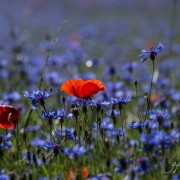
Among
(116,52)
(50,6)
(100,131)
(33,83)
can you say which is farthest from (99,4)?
(100,131)

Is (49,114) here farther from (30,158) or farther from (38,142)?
(38,142)

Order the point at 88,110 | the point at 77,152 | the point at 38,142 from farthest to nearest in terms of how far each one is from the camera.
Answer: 1. the point at 88,110
2. the point at 38,142
3. the point at 77,152

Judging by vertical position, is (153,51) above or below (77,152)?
above

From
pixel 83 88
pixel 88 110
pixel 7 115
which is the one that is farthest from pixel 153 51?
pixel 88 110

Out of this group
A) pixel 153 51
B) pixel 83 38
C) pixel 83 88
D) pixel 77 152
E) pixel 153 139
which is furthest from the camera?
pixel 83 38

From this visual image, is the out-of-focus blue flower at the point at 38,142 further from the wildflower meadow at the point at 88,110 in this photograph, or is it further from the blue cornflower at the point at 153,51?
the blue cornflower at the point at 153,51

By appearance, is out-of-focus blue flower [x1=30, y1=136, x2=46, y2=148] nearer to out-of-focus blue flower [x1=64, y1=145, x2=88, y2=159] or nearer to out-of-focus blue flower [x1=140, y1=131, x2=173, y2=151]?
out-of-focus blue flower [x1=64, y1=145, x2=88, y2=159]

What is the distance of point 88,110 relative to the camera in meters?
3.97

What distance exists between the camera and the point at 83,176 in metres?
1.95

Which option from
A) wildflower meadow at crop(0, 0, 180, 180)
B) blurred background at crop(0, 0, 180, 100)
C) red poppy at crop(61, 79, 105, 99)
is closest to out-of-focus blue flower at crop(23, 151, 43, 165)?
wildflower meadow at crop(0, 0, 180, 180)

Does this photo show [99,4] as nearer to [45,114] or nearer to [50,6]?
[50,6]

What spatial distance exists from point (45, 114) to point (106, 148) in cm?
27

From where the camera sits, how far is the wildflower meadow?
2102 mm

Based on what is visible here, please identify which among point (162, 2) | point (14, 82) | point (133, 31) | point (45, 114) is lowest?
point (45, 114)
